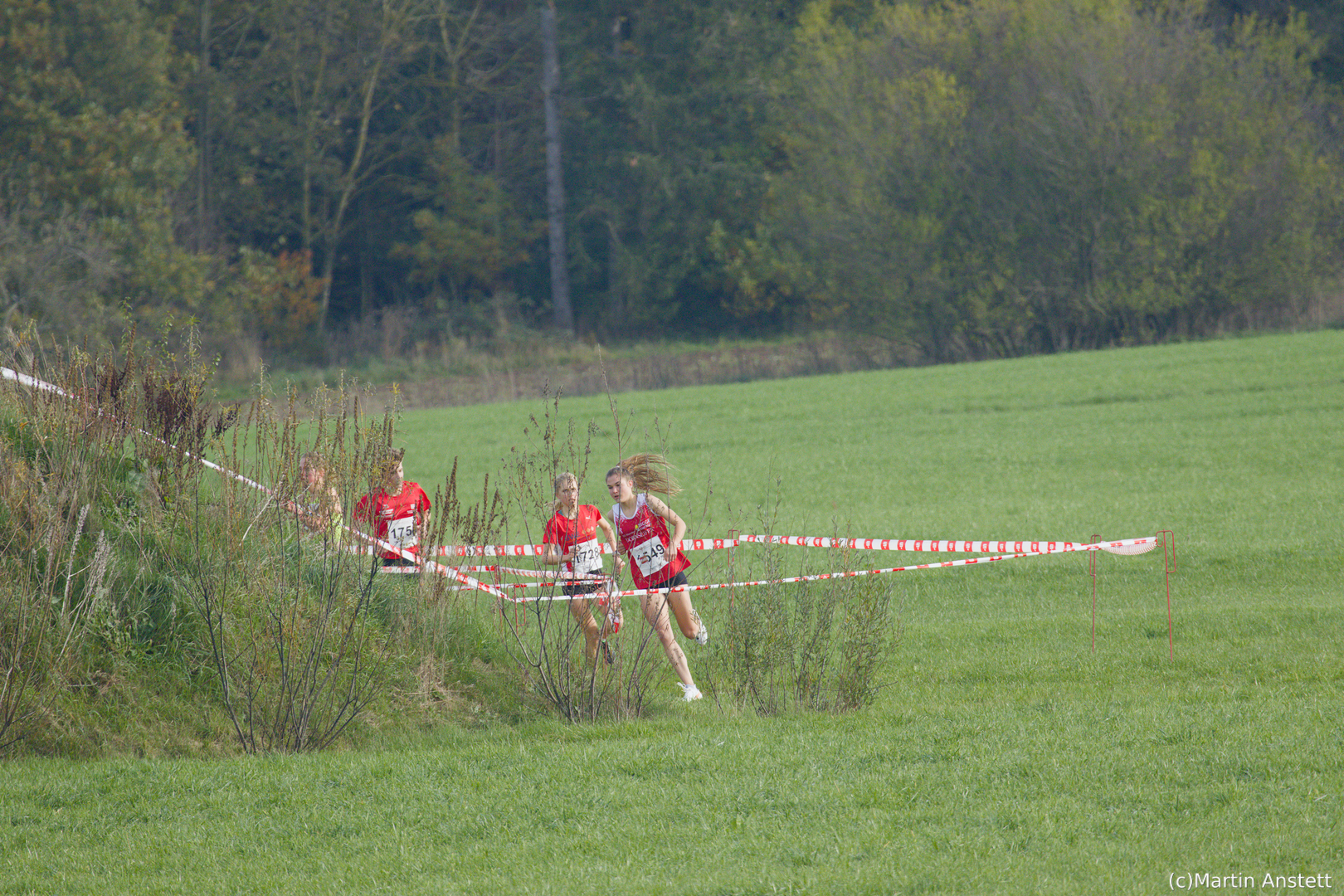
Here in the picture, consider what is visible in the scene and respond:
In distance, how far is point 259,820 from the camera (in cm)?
613

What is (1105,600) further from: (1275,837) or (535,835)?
(535,835)

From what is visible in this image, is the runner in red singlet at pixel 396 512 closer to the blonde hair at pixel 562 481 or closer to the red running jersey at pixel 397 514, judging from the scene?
the red running jersey at pixel 397 514

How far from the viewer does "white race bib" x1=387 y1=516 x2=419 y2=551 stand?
31.2 ft

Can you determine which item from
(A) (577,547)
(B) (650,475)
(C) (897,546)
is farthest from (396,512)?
(C) (897,546)

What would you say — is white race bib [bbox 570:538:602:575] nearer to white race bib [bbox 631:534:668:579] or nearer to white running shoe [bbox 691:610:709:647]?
white race bib [bbox 631:534:668:579]

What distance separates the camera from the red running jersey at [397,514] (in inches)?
316

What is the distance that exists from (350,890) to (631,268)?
164ft

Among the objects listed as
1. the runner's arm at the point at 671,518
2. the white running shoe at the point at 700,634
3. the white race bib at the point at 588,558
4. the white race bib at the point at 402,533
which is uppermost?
the runner's arm at the point at 671,518

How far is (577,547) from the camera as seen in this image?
29.4 ft

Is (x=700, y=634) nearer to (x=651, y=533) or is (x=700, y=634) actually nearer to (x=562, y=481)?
(x=651, y=533)

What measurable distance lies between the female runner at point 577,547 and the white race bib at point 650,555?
0.73 ft

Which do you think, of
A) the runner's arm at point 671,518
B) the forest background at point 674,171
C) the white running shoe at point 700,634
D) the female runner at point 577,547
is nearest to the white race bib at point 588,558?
the female runner at point 577,547

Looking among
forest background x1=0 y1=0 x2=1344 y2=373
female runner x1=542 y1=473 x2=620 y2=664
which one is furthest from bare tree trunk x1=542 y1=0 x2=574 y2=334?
female runner x1=542 y1=473 x2=620 y2=664

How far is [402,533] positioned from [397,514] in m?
0.18
